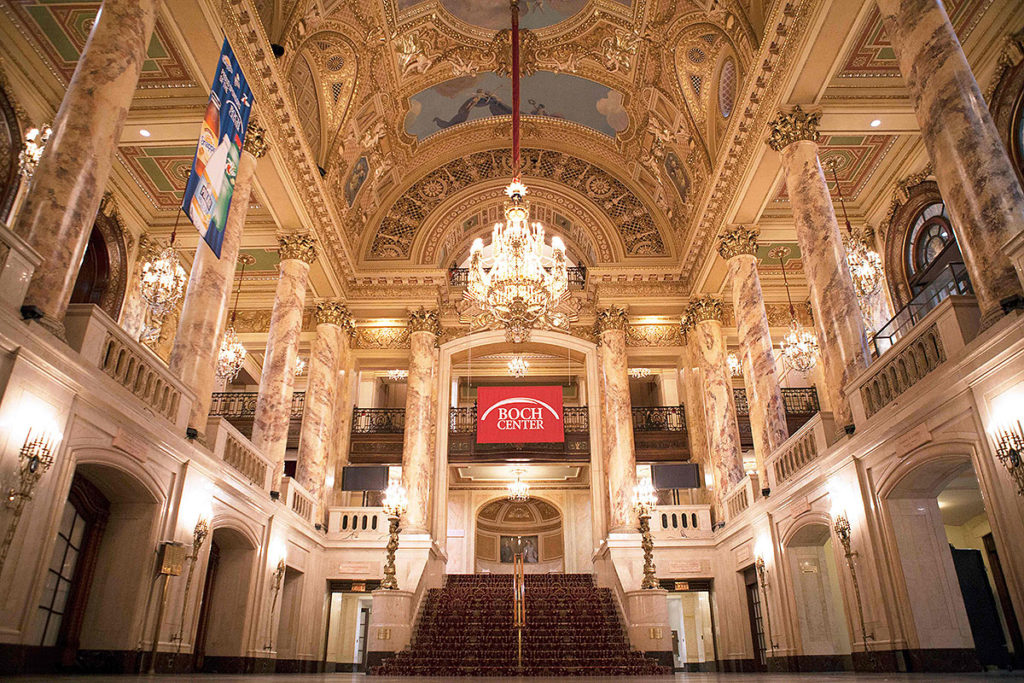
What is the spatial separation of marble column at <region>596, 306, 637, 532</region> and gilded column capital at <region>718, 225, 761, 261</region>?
3650mm

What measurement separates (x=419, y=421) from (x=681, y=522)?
5.92 metres

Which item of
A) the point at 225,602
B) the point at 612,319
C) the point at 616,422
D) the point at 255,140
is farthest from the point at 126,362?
the point at 612,319

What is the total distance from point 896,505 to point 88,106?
8.76 m

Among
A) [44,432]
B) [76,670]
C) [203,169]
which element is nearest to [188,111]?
[203,169]

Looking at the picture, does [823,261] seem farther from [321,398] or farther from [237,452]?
[321,398]

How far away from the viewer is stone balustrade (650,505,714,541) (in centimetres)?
1345

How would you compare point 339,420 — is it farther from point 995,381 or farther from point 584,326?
point 995,381

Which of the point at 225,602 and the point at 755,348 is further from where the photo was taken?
the point at 755,348

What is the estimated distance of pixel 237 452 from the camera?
31.0ft

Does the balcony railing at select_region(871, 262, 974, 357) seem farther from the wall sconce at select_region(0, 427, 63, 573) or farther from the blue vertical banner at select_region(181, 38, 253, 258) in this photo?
the wall sconce at select_region(0, 427, 63, 573)

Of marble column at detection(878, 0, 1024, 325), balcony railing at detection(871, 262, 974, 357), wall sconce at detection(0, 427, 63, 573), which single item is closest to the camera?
wall sconce at detection(0, 427, 63, 573)

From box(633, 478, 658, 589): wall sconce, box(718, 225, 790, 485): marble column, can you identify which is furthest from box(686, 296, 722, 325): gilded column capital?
box(633, 478, 658, 589): wall sconce

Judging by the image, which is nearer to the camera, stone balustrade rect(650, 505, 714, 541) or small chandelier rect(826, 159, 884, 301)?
small chandelier rect(826, 159, 884, 301)

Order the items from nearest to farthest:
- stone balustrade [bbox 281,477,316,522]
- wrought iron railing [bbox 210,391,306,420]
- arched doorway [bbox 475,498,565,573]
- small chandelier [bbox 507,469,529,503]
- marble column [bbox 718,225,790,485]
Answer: marble column [bbox 718,225,790,485]
stone balustrade [bbox 281,477,316,522]
wrought iron railing [bbox 210,391,306,420]
small chandelier [bbox 507,469,529,503]
arched doorway [bbox 475,498,565,573]
